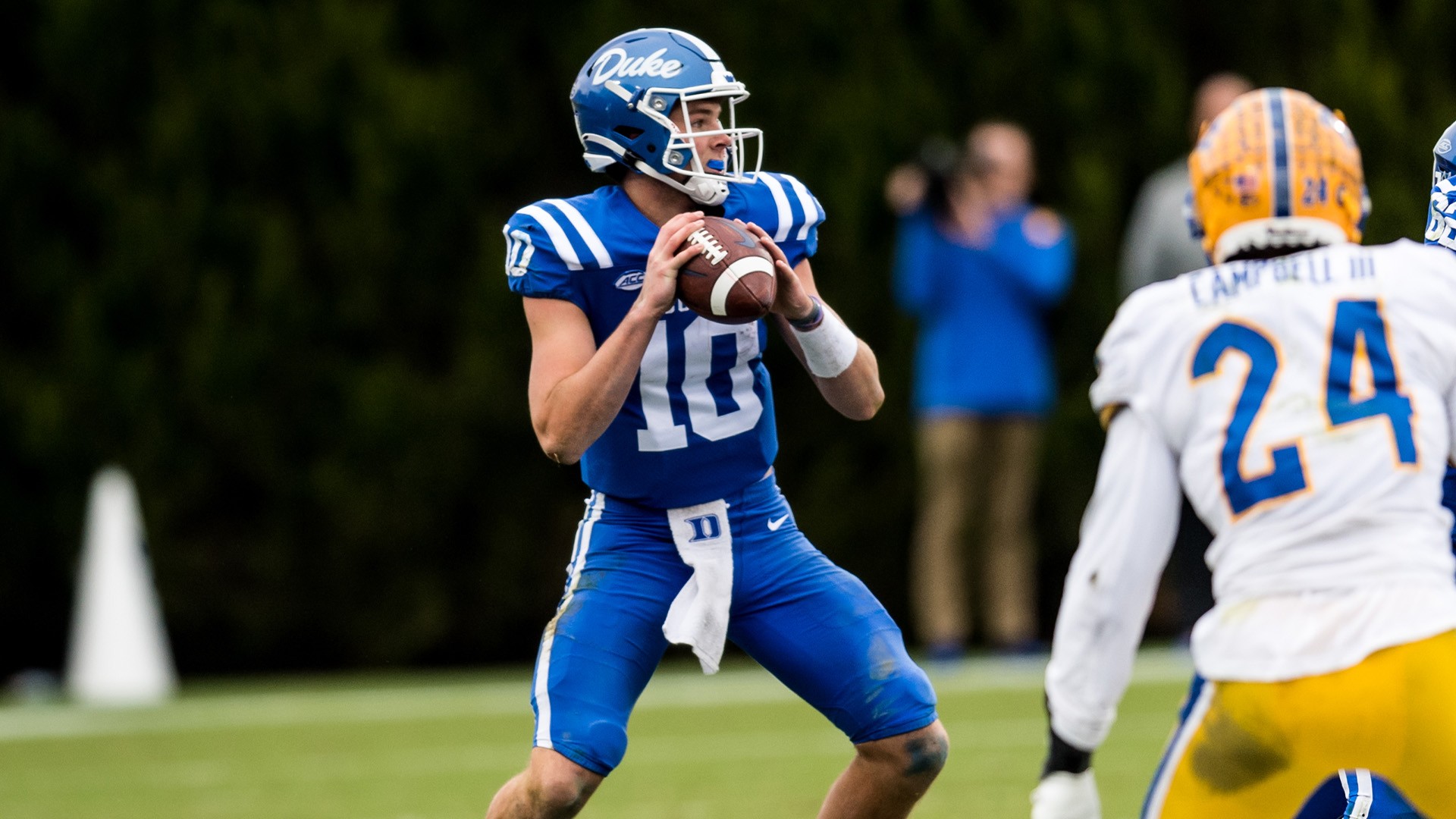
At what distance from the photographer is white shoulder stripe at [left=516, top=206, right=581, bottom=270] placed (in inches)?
138

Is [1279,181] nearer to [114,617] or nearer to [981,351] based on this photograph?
[981,351]

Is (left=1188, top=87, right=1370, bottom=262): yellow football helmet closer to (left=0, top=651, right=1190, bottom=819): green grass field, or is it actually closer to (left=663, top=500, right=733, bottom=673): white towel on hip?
(left=663, top=500, right=733, bottom=673): white towel on hip

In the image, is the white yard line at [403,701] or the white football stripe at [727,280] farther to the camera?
the white yard line at [403,701]

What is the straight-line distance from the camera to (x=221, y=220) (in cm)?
840

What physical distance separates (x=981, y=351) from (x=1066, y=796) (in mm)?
5172

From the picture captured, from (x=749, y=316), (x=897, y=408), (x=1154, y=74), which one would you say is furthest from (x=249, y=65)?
(x=749, y=316)

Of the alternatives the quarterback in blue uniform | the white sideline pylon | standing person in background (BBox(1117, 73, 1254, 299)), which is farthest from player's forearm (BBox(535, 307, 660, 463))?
the white sideline pylon

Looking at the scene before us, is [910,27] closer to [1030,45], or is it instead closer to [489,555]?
[1030,45]

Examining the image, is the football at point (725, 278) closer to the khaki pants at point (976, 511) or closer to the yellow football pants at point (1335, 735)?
the yellow football pants at point (1335, 735)

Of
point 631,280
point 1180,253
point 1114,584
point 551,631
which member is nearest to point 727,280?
point 631,280

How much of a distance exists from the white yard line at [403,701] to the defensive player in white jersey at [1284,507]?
452 centimetres

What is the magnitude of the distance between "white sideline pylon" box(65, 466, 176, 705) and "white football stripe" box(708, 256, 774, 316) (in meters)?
5.15

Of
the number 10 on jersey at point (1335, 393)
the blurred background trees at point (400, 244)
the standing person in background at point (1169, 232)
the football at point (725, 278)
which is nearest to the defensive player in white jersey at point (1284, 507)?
the number 10 on jersey at point (1335, 393)

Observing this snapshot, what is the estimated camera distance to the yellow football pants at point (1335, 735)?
263 cm
